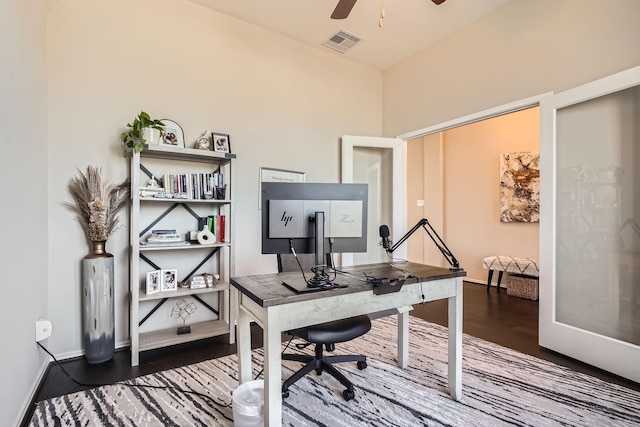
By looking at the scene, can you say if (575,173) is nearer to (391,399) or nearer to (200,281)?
(391,399)

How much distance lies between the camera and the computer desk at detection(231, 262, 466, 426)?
4.39 feet

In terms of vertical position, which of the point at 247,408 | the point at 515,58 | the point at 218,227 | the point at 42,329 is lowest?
the point at 247,408

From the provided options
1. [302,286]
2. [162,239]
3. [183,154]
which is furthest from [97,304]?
[302,286]

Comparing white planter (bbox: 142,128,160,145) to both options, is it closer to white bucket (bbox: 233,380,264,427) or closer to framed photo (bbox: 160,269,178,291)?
framed photo (bbox: 160,269,178,291)

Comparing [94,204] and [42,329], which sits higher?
[94,204]

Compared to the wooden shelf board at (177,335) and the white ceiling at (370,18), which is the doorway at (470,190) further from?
the wooden shelf board at (177,335)

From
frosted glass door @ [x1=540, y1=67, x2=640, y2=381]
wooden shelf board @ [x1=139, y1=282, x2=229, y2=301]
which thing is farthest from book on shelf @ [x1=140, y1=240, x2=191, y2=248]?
frosted glass door @ [x1=540, y1=67, x2=640, y2=381]

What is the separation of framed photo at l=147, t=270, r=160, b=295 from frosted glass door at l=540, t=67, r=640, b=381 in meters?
3.31

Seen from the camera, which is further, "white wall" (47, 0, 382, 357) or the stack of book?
the stack of book

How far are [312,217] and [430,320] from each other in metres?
2.44

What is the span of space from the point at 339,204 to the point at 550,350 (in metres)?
2.40

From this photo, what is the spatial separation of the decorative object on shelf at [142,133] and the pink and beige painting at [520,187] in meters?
4.78

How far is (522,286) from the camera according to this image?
4230 mm

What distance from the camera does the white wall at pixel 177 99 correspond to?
7.80 ft
